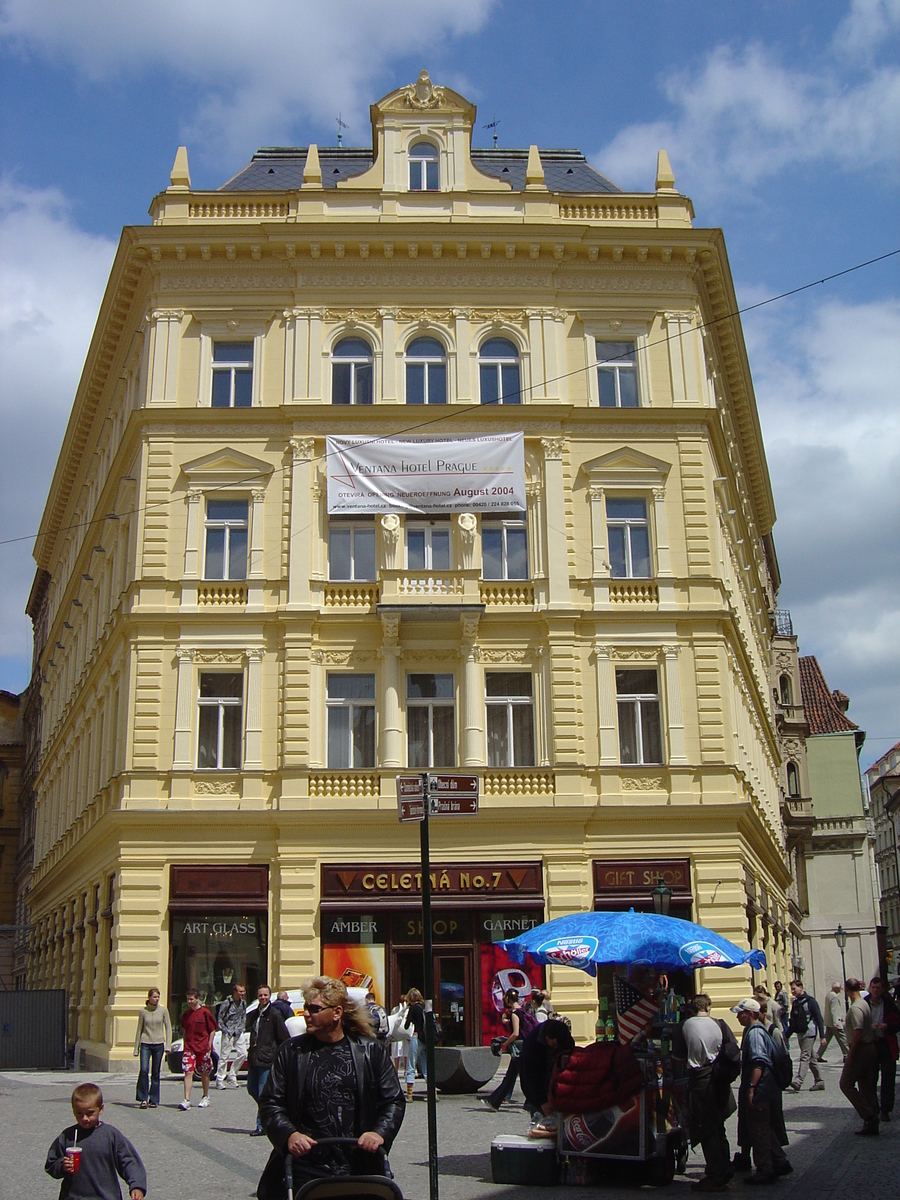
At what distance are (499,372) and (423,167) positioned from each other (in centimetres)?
575

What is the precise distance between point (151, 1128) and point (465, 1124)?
13.5 feet

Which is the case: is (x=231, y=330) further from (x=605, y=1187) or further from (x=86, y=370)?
(x=605, y=1187)

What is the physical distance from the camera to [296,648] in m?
29.0

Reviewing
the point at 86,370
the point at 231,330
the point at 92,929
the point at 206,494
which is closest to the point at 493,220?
the point at 231,330

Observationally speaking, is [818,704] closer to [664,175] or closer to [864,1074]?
[664,175]

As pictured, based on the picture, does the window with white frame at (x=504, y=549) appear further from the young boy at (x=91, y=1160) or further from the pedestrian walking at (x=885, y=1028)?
the young boy at (x=91, y=1160)

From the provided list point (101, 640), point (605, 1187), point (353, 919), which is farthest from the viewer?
point (101, 640)

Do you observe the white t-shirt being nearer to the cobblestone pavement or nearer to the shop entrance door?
the cobblestone pavement

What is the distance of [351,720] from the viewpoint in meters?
29.2

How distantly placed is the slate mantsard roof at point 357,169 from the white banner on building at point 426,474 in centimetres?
818

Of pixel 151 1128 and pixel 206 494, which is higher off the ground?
pixel 206 494

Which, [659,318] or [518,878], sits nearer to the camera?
[518,878]

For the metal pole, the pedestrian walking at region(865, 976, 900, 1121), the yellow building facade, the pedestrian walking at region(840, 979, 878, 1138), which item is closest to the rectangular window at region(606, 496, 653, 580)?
the yellow building facade

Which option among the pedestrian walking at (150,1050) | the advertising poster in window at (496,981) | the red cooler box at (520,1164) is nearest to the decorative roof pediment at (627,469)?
the advertising poster in window at (496,981)
